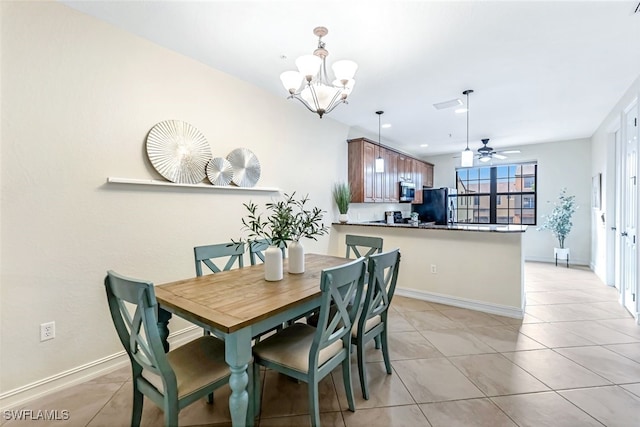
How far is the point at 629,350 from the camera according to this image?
8.28 feet

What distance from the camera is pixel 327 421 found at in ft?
5.68

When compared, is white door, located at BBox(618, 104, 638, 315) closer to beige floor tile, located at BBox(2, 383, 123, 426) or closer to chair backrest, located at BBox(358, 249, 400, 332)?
chair backrest, located at BBox(358, 249, 400, 332)

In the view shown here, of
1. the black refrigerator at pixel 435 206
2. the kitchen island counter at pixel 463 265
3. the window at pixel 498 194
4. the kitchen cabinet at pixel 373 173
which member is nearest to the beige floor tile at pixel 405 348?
the kitchen island counter at pixel 463 265

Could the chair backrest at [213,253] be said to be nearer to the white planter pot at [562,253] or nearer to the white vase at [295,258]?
the white vase at [295,258]

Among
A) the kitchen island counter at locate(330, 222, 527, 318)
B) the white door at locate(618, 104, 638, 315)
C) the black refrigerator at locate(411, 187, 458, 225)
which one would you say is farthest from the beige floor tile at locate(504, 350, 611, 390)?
the black refrigerator at locate(411, 187, 458, 225)

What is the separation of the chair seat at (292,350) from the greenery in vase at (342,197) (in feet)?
9.30

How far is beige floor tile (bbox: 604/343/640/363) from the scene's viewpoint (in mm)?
2422

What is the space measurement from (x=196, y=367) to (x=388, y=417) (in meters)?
1.19

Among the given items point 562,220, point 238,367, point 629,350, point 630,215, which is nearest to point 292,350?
point 238,367

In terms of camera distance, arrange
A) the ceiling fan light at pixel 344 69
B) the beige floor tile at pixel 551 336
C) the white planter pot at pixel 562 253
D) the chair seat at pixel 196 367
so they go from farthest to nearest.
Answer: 1. the white planter pot at pixel 562 253
2. the beige floor tile at pixel 551 336
3. the ceiling fan light at pixel 344 69
4. the chair seat at pixel 196 367

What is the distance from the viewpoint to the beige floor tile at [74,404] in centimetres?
175

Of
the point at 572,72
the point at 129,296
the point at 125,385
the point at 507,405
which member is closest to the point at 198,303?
the point at 129,296

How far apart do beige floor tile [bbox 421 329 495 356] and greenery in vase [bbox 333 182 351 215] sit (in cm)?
222

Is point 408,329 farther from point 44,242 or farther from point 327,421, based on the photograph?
point 44,242
